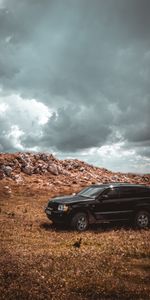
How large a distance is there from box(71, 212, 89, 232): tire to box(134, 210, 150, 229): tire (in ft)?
8.45

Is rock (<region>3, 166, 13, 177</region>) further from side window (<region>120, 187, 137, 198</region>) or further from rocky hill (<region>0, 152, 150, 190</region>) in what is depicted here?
side window (<region>120, 187, 137, 198</region>)

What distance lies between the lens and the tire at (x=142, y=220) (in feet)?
57.9

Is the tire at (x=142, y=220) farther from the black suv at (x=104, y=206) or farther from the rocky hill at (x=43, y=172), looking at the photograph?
the rocky hill at (x=43, y=172)

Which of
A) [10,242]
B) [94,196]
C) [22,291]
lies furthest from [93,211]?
[22,291]

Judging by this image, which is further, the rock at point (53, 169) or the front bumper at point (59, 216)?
the rock at point (53, 169)

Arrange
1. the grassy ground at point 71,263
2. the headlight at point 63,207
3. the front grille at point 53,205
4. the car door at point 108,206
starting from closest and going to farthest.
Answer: the grassy ground at point 71,263, the headlight at point 63,207, the car door at point 108,206, the front grille at point 53,205

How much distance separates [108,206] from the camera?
17406 millimetres

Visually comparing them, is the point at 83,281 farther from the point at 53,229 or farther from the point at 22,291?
the point at 53,229

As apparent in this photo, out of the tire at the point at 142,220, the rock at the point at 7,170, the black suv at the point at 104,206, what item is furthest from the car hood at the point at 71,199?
the rock at the point at 7,170

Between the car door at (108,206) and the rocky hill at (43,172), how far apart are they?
22.0 m

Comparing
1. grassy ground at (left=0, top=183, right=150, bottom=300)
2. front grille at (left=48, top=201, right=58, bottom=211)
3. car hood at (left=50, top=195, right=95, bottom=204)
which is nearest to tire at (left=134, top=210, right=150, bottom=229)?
grassy ground at (left=0, top=183, right=150, bottom=300)

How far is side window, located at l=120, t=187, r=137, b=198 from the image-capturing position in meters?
17.9

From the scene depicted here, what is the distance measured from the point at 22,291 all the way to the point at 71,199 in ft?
30.6

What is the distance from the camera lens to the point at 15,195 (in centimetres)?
3359
